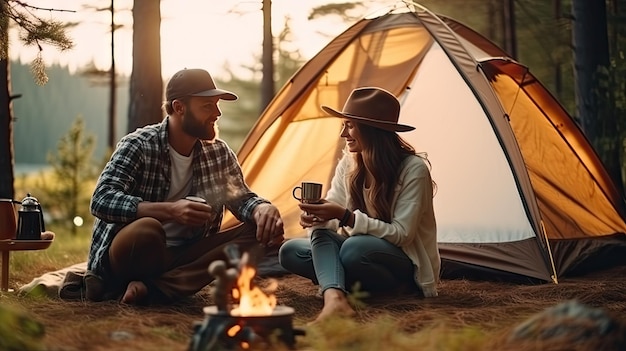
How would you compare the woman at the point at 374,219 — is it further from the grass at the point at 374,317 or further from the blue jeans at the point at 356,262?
the grass at the point at 374,317

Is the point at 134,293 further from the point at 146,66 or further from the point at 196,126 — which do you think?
the point at 146,66

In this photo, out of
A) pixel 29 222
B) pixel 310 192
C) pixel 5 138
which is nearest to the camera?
pixel 310 192

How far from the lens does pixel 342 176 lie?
4281mm

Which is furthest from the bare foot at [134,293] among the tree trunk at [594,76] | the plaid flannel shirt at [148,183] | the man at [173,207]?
the tree trunk at [594,76]

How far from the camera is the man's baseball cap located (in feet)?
13.6

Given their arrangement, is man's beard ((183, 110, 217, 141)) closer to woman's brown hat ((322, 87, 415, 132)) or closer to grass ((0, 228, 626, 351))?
woman's brown hat ((322, 87, 415, 132))

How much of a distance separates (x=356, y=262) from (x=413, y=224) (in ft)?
1.02

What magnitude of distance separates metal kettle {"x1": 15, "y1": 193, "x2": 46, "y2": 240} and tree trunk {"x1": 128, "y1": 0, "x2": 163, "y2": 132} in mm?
1657

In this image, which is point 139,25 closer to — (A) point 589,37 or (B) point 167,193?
(B) point 167,193

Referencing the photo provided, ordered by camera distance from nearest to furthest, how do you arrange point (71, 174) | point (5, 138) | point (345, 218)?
point (345, 218), point (5, 138), point (71, 174)

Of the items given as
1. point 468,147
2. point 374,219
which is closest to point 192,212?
point 374,219

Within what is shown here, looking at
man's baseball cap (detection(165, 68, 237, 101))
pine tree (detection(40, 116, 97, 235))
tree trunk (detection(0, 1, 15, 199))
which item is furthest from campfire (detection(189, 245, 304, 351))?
pine tree (detection(40, 116, 97, 235))

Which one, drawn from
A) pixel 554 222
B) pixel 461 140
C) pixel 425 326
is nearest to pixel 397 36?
pixel 461 140

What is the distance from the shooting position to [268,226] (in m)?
4.04
